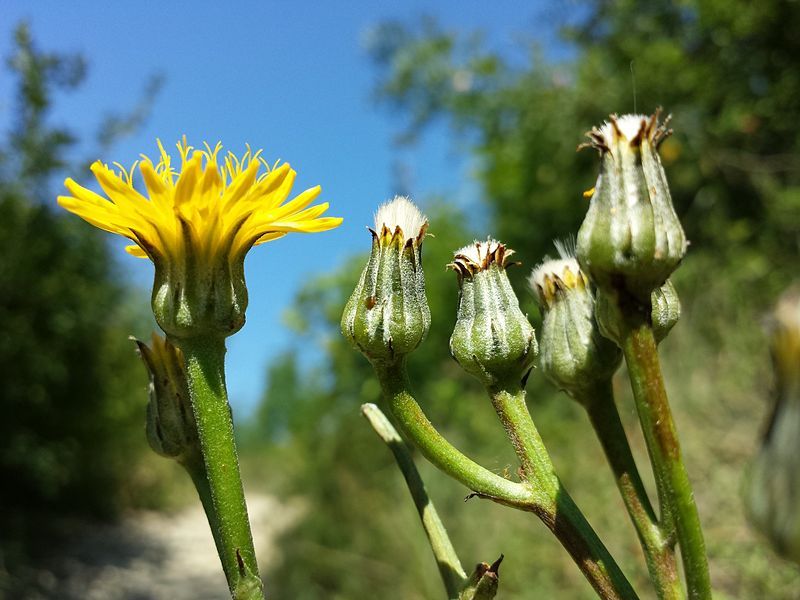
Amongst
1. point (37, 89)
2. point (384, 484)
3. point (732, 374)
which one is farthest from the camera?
point (37, 89)

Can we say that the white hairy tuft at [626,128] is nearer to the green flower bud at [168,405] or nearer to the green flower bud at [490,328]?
the green flower bud at [490,328]

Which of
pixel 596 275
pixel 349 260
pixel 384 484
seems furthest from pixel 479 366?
pixel 349 260

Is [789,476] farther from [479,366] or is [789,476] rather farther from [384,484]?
[384,484]

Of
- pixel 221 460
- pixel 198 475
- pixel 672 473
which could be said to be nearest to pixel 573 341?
pixel 672 473

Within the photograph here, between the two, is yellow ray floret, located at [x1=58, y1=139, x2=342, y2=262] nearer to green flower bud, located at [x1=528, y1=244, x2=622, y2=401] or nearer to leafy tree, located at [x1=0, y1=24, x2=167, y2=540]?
green flower bud, located at [x1=528, y1=244, x2=622, y2=401]

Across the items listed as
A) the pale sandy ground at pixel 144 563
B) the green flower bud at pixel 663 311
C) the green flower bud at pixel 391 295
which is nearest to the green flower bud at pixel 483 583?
the green flower bud at pixel 391 295
